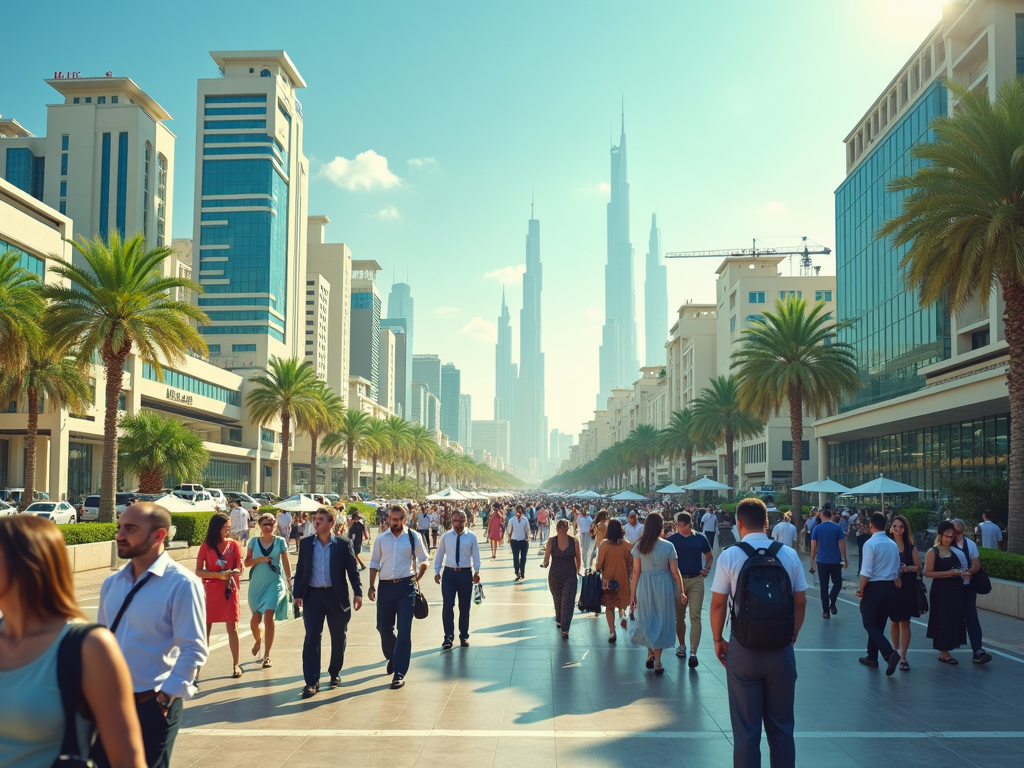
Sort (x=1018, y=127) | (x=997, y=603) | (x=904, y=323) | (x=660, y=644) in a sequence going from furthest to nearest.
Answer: (x=904, y=323) → (x=1018, y=127) → (x=997, y=603) → (x=660, y=644)

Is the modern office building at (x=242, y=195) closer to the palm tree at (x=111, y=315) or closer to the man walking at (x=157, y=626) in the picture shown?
the palm tree at (x=111, y=315)

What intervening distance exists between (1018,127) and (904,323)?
81.4ft

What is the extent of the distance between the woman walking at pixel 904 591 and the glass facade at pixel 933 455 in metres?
20.3

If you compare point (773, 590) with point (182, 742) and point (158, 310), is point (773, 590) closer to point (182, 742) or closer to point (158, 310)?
point (182, 742)

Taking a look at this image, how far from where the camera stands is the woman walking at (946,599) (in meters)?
10.5

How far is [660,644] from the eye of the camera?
9.86 m

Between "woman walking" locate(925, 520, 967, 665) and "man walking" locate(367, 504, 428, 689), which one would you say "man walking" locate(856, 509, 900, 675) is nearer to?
"woman walking" locate(925, 520, 967, 665)

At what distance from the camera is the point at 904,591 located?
1023 centimetres

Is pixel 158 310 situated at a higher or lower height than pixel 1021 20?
lower

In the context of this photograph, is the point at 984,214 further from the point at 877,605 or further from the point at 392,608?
the point at 392,608

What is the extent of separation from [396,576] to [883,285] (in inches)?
1665

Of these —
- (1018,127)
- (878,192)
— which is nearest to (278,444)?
(878,192)

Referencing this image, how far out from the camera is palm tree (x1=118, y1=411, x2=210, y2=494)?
4769cm

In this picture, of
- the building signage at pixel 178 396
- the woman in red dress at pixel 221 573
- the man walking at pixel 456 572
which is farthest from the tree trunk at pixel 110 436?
the building signage at pixel 178 396
